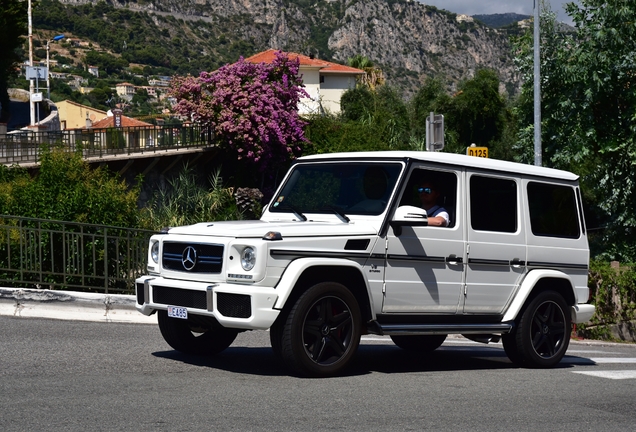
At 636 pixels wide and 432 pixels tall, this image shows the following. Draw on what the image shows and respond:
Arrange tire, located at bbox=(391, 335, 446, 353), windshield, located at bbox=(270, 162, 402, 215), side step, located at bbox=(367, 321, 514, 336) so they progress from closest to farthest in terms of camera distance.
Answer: side step, located at bbox=(367, 321, 514, 336) → windshield, located at bbox=(270, 162, 402, 215) → tire, located at bbox=(391, 335, 446, 353)

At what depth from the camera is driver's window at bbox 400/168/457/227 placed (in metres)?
8.87

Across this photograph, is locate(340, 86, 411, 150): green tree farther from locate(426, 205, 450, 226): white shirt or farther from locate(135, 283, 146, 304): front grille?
locate(135, 283, 146, 304): front grille

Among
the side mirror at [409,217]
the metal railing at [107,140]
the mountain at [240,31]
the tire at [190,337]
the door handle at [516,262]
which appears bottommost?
the tire at [190,337]

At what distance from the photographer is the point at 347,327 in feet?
26.8

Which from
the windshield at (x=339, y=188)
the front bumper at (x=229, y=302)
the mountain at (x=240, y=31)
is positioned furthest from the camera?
the mountain at (x=240, y=31)

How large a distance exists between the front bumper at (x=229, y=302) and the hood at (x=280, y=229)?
46 cm

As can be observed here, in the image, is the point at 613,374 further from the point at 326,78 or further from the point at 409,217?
the point at 326,78

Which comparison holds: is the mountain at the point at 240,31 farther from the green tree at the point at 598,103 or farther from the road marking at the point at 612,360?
the road marking at the point at 612,360

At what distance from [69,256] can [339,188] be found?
6.24 metres

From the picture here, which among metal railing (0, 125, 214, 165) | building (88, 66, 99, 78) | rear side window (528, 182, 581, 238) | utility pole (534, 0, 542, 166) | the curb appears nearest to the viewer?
rear side window (528, 182, 581, 238)

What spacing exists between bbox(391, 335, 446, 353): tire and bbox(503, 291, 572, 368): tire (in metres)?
1.12

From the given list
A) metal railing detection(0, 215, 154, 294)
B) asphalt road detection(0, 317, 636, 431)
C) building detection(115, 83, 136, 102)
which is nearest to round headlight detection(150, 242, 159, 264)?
asphalt road detection(0, 317, 636, 431)

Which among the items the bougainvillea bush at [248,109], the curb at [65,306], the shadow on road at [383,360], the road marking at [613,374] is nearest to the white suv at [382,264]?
the shadow on road at [383,360]

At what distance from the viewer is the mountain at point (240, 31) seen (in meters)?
154
